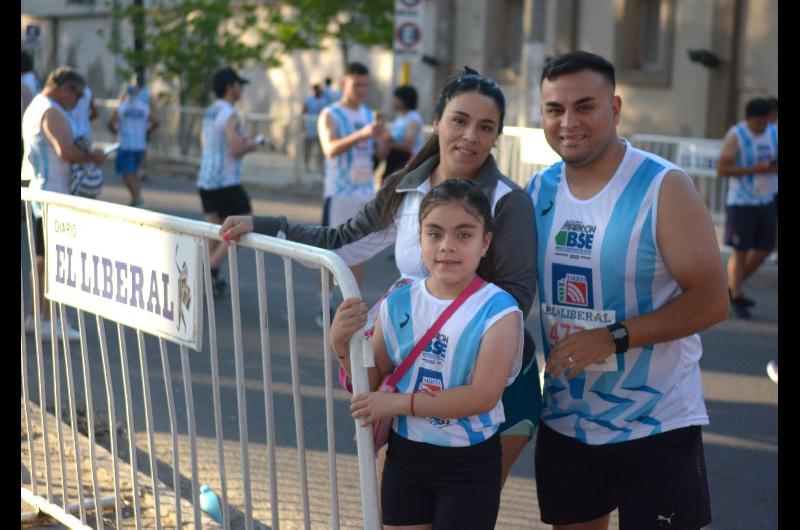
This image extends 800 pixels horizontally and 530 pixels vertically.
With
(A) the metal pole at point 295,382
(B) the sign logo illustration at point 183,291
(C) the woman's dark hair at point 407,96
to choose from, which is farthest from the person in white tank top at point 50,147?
(A) the metal pole at point 295,382

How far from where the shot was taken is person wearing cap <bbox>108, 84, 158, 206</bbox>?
17.8 meters

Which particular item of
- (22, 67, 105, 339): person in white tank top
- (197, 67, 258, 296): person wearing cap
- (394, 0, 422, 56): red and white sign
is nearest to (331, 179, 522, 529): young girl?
(22, 67, 105, 339): person in white tank top

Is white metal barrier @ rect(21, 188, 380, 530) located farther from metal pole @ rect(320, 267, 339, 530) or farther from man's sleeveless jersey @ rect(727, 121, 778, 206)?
man's sleeveless jersey @ rect(727, 121, 778, 206)

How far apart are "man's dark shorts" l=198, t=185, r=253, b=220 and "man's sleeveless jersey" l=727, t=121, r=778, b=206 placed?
4.45 m

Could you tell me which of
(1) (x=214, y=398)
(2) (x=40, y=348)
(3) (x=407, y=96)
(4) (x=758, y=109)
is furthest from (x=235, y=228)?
(3) (x=407, y=96)

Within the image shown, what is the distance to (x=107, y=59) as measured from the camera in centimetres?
4212

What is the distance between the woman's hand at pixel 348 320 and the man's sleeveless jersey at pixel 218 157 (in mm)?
7757

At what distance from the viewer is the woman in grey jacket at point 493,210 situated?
11.8 feet

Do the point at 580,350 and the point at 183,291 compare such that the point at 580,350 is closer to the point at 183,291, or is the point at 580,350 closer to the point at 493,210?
the point at 493,210

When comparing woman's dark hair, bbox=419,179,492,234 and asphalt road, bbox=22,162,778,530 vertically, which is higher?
woman's dark hair, bbox=419,179,492,234

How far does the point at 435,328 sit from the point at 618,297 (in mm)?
519

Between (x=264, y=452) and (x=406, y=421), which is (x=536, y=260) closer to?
(x=406, y=421)

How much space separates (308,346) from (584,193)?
18.5ft
